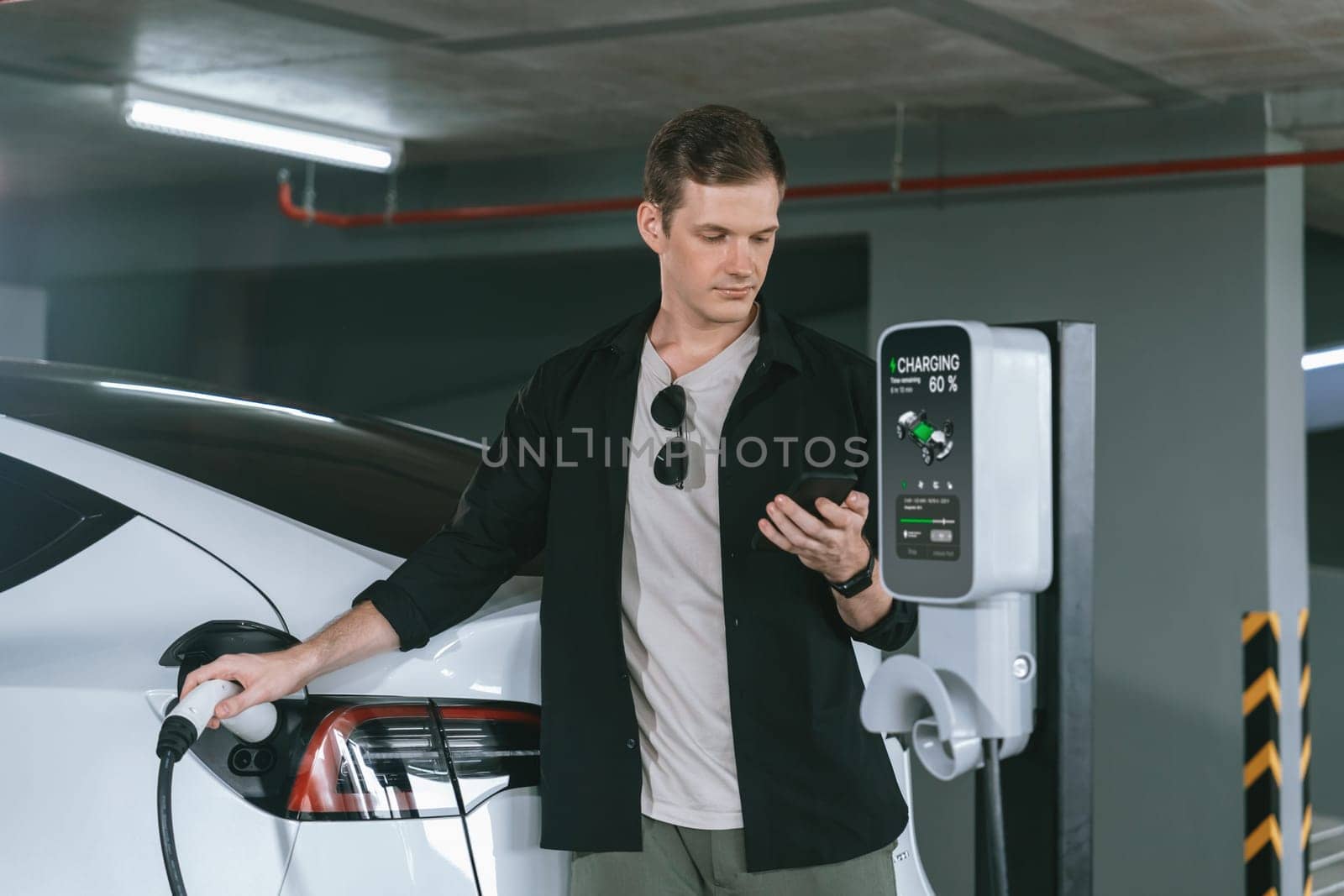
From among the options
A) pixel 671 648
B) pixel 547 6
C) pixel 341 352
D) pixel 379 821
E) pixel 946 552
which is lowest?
pixel 379 821

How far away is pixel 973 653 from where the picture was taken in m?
1.37

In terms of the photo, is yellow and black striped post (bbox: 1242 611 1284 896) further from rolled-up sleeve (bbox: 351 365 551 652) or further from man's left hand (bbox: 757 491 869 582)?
man's left hand (bbox: 757 491 869 582)

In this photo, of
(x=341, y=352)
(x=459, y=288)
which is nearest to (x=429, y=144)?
(x=459, y=288)

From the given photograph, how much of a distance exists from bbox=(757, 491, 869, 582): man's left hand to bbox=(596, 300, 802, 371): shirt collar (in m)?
0.28

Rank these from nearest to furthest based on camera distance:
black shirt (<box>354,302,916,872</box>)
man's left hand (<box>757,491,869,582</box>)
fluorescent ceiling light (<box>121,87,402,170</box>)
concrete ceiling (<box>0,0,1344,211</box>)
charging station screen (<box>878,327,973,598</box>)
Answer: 1. charging station screen (<box>878,327,973,598</box>)
2. man's left hand (<box>757,491,869,582</box>)
3. black shirt (<box>354,302,916,872</box>)
4. concrete ceiling (<box>0,0,1344,211</box>)
5. fluorescent ceiling light (<box>121,87,402,170</box>)

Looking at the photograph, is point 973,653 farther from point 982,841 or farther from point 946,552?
point 982,841

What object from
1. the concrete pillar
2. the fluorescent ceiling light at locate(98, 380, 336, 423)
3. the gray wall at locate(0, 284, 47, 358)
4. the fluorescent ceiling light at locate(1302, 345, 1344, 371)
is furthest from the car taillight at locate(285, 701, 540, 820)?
the gray wall at locate(0, 284, 47, 358)

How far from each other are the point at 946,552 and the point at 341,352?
24.3 feet

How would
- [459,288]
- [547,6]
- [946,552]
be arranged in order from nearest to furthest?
[946,552], [547,6], [459,288]

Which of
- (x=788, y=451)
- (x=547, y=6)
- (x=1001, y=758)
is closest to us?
(x=1001, y=758)

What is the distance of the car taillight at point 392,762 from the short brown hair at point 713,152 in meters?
0.64

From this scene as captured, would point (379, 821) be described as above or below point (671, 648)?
below

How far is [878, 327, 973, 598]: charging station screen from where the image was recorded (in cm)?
133

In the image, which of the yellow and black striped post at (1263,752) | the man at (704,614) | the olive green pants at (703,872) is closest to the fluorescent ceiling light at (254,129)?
the yellow and black striped post at (1263,752)
